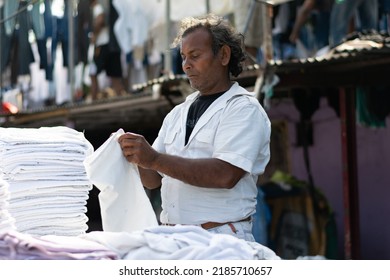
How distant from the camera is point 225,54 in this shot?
2.99m

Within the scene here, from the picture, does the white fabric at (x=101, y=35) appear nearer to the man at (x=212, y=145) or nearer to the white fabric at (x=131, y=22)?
the white fabric at (x=131, y=22)

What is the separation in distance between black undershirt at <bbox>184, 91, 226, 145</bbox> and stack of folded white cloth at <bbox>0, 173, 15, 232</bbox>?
675 millimetres

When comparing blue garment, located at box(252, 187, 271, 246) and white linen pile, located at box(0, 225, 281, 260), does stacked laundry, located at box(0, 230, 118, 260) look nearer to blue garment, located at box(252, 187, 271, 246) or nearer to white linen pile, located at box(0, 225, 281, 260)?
white linen pile, located at box(0, 225, 281, 260)

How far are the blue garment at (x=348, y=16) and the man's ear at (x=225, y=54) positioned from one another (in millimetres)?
4740

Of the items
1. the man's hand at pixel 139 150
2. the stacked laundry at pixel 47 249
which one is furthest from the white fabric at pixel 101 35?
the stacked laundry at pixel 47 249

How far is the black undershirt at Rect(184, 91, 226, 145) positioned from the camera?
2.98 m

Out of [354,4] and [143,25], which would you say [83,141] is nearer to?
[354,4]

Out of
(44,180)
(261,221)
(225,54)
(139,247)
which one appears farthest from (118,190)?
(261,221)

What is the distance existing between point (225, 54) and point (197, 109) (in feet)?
0.76

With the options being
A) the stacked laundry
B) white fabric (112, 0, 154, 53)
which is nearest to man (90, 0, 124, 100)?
white fabric (112, 0, 154, 53)

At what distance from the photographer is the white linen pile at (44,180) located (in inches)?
114

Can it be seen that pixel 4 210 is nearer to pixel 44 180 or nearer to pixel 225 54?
pixel 44 180
